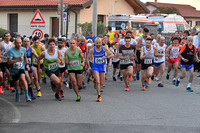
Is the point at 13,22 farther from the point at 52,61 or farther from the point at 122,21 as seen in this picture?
the point at 52,61

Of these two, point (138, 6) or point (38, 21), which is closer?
point (38, 21)

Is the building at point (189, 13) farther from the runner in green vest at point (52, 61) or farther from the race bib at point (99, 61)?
the runner in green vest at point (52, 61)

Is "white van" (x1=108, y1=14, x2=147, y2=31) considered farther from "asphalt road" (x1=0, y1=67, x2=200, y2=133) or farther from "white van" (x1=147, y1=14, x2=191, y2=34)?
"asphalt road" (x1=0, y1=67, x2=200, y2=133)

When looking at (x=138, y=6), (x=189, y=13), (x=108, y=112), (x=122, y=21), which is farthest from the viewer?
(x=189, y=13)

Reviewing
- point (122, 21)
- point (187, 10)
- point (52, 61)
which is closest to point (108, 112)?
point (52, 61)

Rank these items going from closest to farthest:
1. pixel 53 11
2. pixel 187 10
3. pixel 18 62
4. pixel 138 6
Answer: pixel 18 62 → pixel 53 11 → pixel 138 6 → pixel 187 10

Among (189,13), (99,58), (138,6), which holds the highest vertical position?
(189,13)

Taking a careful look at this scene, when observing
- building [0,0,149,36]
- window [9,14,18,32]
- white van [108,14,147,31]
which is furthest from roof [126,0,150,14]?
window [9,14,18,32]

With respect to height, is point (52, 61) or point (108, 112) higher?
point (52, 61)

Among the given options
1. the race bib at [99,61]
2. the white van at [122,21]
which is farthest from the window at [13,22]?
the race bib at [99,61]

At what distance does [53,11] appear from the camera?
35.1 metres

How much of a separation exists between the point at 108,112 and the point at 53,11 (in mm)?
27081

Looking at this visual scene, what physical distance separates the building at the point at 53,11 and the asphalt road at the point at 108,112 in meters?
20.5

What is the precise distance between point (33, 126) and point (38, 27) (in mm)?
9706
